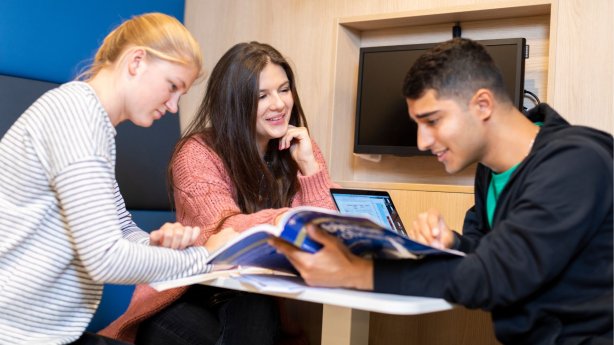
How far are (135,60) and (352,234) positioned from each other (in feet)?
1.63

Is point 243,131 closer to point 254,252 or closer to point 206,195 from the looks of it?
point 206,195

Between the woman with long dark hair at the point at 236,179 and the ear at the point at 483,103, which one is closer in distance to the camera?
the ear at the point at 483,103

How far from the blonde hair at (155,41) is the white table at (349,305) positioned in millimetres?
394

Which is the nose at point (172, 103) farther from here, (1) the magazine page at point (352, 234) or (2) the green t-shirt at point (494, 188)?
(2) the green t-shirt at point (494, 188)

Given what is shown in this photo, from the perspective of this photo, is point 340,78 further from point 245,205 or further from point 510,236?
point 510,236

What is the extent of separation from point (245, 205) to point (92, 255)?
0.73 metres

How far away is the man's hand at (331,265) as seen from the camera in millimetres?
1023

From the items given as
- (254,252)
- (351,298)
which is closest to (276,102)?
(254,252)

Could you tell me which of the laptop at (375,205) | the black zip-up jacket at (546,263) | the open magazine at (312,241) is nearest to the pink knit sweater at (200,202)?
the laptop at (375,205)

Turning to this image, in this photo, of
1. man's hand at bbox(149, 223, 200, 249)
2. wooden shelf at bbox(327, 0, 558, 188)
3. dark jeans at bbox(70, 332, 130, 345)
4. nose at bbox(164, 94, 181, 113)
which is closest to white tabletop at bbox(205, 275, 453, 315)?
man's hand at bbox(149, 223, 200, 249)

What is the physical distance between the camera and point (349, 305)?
93 centimetres

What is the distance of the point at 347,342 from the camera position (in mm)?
1090

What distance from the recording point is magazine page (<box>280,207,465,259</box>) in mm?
930

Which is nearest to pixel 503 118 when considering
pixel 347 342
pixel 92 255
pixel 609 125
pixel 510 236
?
pixel 510 236
